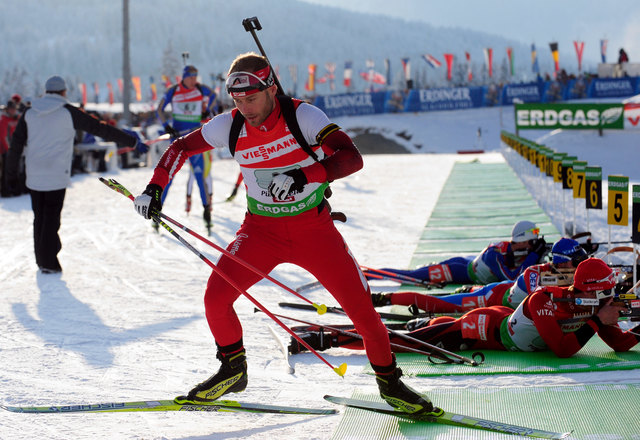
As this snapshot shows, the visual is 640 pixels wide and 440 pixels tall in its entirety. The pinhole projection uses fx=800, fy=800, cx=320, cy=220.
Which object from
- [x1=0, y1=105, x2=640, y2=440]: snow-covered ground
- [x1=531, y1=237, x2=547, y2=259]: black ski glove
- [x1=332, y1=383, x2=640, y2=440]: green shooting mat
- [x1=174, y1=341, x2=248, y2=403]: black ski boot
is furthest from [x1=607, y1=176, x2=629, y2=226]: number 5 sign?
[x1=174, y1=341, x2=248, y2=403]: black ski boot

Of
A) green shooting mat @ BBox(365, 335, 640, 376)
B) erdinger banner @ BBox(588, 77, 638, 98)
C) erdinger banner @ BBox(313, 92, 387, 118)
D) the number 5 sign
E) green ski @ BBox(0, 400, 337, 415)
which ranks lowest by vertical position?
green shooting mat @ BBox(365, 335, 640, 376)

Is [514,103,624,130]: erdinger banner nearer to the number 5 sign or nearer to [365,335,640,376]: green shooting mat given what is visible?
the number 5 sign

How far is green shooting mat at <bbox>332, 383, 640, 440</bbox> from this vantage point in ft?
12.1

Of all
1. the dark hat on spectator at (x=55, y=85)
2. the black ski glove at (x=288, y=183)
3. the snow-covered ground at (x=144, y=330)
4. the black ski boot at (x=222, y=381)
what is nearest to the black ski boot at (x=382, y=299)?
the snow-covered ground at (x=144, y=330)

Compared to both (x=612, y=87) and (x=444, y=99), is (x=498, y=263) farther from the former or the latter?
(x=444, y=99)

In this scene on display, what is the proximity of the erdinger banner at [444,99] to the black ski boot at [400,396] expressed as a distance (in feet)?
Answer: 154

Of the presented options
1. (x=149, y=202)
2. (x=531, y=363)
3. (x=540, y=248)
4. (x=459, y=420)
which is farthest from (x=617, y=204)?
(x=149, y=202)

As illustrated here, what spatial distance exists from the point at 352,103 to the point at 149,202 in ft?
157

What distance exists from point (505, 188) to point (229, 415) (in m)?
12.6

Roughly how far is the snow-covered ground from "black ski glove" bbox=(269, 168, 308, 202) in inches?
46.8

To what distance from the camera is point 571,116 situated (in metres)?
27.7

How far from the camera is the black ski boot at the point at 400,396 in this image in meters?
3.87

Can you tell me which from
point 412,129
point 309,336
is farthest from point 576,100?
point 309,336

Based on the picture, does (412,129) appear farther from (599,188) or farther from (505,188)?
(599,188)
